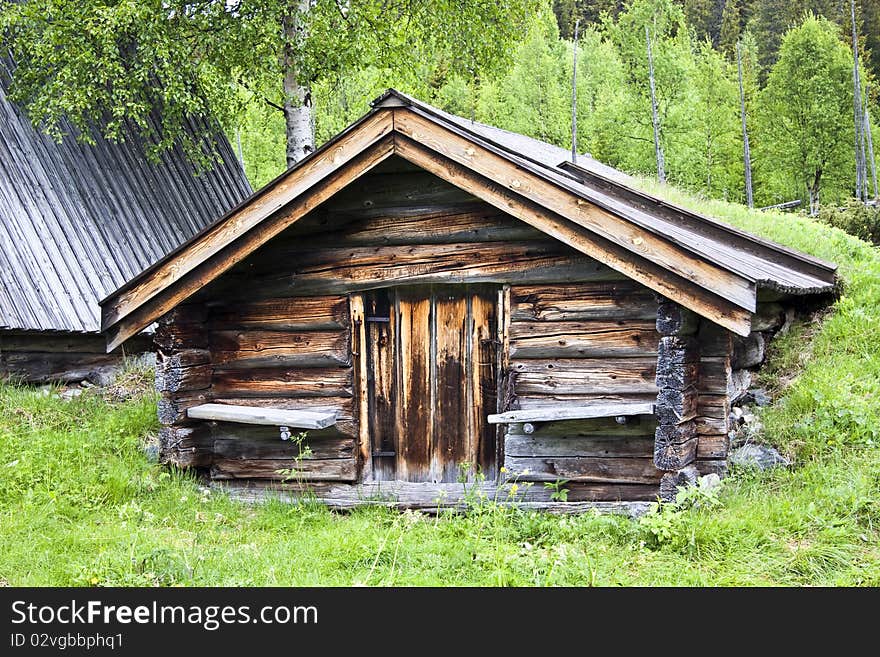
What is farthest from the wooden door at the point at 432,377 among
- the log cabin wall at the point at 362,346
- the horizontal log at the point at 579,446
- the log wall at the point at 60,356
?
the log wall at the point at 60,356

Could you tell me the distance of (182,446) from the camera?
7.54m

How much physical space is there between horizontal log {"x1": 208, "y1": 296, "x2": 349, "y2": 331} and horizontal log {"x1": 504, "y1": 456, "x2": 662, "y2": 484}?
2.02m

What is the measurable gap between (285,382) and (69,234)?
4.58 m

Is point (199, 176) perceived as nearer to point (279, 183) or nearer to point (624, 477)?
point (279, 183)

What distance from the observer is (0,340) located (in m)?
9.37

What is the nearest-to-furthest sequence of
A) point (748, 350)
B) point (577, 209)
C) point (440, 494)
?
point (577, 209), point (440, 494), point (748, 350)

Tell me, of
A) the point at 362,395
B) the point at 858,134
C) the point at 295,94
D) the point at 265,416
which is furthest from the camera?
the point at 858,134

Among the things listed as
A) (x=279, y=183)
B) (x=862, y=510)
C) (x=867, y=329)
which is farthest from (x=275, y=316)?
(x=867, y=329)

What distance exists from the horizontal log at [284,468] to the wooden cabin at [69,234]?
200 centimetres

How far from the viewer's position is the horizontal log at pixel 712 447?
6.40 m

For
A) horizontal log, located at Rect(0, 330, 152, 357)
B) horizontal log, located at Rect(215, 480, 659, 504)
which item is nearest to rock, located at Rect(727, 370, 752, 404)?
horizontal log, located at Rect(215, 480, 659, 504)

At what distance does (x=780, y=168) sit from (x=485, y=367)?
996 inches

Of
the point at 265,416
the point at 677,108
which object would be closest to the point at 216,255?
the point at 265,416

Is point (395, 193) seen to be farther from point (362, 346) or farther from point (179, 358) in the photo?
point (179, 358)
